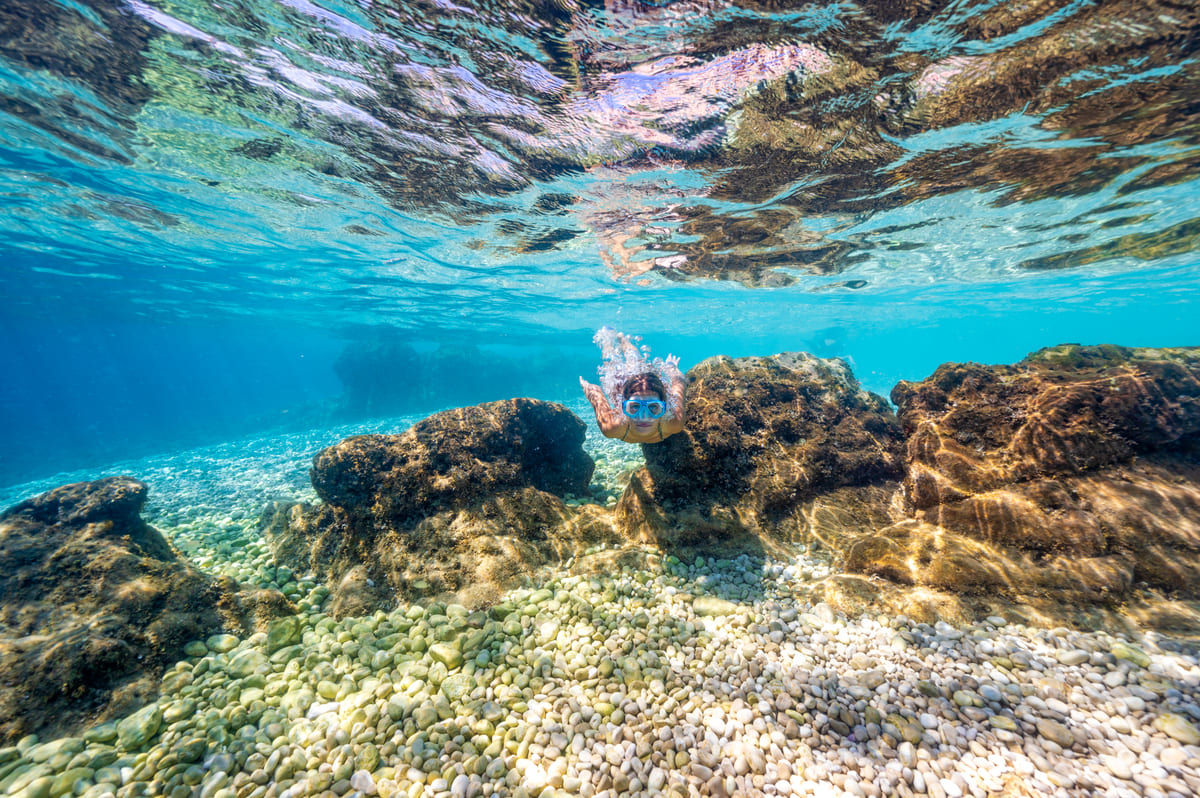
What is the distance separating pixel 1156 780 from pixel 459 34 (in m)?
10.1

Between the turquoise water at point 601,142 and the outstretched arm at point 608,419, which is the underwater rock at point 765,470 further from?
the turquoise water at point 601,142

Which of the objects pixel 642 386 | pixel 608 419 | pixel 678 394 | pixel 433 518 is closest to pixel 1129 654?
pixel 678 394

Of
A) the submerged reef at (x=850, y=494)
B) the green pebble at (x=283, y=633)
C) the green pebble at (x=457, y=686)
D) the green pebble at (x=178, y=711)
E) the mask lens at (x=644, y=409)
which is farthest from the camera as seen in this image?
the mask lens at (x=644, y=409)

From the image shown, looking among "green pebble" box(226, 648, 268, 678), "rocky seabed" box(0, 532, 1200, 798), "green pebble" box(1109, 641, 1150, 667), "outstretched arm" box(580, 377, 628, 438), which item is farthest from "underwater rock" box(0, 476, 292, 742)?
"green pebble" box(1109, 641, 1150, 667)

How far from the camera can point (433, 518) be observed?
5820 millimetres

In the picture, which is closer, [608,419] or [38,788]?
[38,788]

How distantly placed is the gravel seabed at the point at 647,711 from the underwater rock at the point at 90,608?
301 millimetres

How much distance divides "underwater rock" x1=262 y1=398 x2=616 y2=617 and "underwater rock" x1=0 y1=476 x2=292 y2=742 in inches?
39.6

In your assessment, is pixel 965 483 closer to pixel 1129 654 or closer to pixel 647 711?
pixel 1129 654

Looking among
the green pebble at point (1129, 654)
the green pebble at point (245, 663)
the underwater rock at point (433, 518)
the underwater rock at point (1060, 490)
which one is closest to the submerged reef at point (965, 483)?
the underwater rock at point (1060, 490)

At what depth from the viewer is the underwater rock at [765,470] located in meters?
5.84

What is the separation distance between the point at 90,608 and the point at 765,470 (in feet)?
27.0

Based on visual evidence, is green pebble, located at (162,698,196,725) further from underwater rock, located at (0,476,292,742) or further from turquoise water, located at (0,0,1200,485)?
turquoise water, located at (0,0,1200,485)

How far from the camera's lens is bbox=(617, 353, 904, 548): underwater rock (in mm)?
5840
